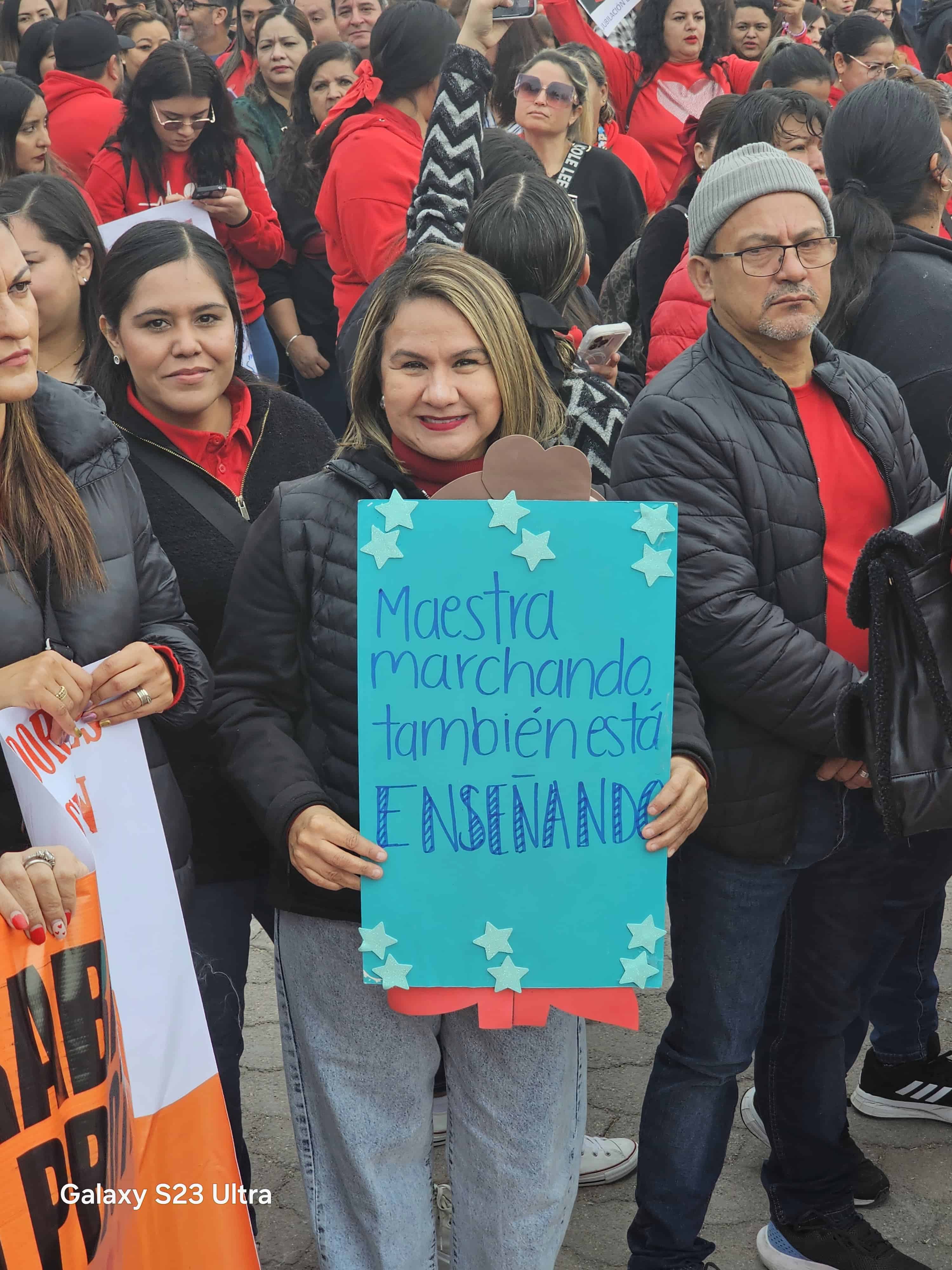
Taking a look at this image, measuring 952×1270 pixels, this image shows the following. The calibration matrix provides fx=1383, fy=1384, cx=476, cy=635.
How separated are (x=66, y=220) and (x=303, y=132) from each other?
3453 mm

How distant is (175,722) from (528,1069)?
0.78 metres

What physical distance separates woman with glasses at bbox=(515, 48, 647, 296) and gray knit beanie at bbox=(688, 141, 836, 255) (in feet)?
8.09

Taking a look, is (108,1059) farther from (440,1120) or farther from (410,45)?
(410,45)

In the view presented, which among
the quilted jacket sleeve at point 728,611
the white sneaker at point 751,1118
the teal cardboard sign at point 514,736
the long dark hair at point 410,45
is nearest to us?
the teal cardboard sign at point 514,736

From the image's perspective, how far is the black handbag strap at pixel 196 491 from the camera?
2.60 meters

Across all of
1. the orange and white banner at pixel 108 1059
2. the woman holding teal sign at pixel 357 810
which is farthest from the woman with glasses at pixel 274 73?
the orange and white banner at pixel 108 1059

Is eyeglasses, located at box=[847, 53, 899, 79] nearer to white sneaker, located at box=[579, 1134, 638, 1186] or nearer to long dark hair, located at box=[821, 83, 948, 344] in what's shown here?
long dark hair, located at box=[821, 83, 948, 344]

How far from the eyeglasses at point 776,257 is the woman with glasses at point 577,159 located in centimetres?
257

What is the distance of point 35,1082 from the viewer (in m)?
1.81

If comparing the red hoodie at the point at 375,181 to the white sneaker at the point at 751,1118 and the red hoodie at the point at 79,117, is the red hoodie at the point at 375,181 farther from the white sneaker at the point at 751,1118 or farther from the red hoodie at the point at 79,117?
the white sneaker at the point at 751,1118

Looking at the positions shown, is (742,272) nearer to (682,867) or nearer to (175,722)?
(682,867)

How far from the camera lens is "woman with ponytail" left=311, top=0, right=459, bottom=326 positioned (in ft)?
15.3

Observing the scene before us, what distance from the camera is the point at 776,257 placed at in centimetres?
247

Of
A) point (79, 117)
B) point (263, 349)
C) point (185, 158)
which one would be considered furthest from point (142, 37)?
point (263, 349)
